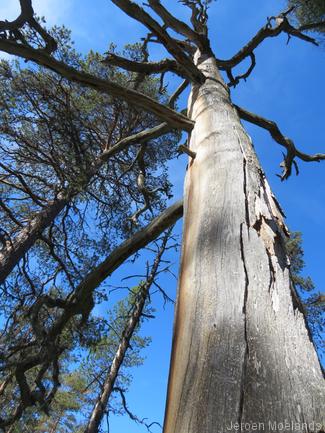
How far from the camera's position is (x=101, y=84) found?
2.79 metres

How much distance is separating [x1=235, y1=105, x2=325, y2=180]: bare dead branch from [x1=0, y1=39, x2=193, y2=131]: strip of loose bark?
124 centimetres

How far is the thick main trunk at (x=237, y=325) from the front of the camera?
2.99ft

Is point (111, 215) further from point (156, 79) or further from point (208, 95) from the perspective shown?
point (208, 95)

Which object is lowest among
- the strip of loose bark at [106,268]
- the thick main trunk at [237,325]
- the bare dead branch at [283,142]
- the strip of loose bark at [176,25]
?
the thick main trunk at [237,325]

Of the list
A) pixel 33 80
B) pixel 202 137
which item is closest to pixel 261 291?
pixel 202 137

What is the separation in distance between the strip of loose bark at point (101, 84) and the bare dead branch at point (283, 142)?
4.07 ft

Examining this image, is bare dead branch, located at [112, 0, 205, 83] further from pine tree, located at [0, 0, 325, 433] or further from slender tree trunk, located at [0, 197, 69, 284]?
slender tree trunk, located at [0, 197, 69, 284]

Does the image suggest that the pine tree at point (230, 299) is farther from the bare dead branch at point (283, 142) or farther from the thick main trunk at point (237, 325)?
the bare dead branch at point (283, 142)

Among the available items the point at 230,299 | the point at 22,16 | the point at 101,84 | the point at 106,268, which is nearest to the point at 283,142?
the point at 101,84

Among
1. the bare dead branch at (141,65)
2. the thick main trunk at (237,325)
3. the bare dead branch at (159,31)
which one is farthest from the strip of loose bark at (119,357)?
the thick main trunk at (237,325)

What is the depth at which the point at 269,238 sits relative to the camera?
1.52m

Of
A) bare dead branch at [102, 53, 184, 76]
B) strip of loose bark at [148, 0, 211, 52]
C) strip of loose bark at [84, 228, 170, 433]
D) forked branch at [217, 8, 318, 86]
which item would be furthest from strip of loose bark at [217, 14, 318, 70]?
strip of loose bark at [84, 228, 170, 433]

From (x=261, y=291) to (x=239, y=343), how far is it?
230 millimetres

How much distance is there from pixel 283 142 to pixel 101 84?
A: 105 inches
